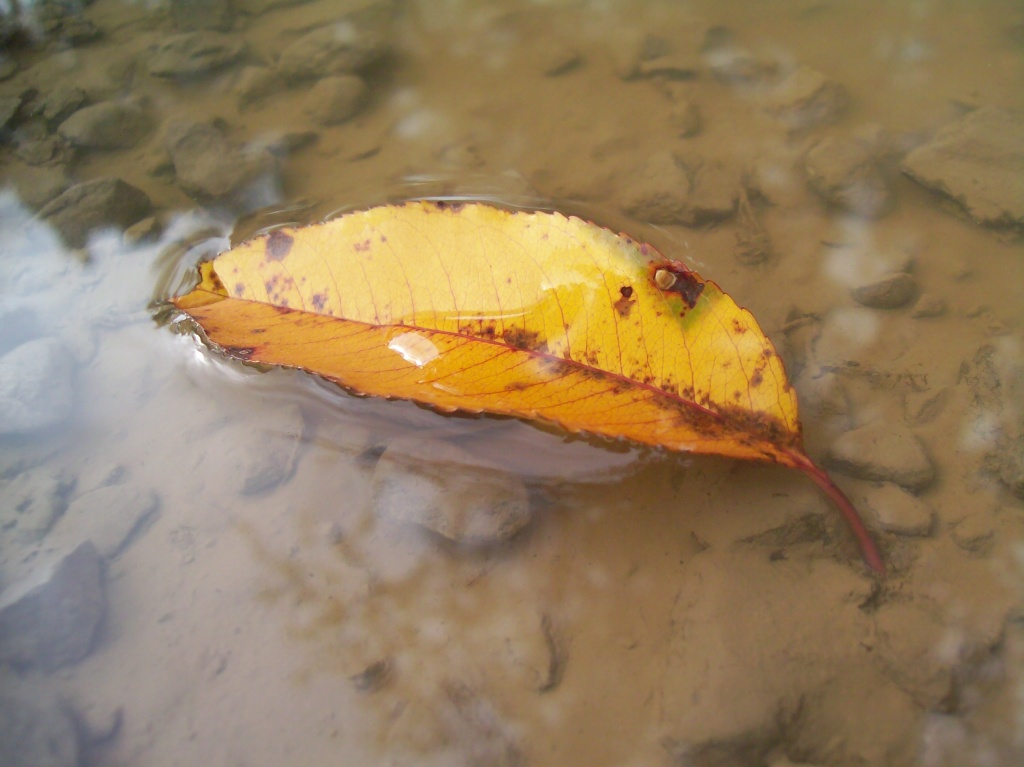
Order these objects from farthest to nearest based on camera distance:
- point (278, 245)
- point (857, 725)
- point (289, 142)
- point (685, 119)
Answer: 1. point (289, 142)
2. point (685, 119)
3. point (278, 245)
4. point (857, 725)

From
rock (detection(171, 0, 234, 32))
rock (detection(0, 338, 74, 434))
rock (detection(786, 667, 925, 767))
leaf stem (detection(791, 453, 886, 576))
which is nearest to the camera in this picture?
rock (detection(786, 667, 925, 767))

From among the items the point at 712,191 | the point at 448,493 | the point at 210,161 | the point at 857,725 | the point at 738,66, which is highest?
the point at 210,161

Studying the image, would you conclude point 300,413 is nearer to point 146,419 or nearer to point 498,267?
point 146,419

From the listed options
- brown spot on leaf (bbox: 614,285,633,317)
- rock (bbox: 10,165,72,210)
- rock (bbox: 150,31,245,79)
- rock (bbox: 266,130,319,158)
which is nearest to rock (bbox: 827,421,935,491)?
brown spot on leaf (bbox: 614,285,633,317)

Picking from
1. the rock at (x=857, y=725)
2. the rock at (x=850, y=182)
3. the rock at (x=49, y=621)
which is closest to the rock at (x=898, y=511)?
the rock at (x=857, y=725)

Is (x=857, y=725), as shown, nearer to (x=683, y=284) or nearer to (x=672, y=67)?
(x=683, y=284)

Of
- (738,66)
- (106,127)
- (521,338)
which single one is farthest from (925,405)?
(106,127)

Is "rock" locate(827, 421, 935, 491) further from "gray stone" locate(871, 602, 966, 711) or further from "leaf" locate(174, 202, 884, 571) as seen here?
"gray stone" locate(871, 602, 966, 711)
